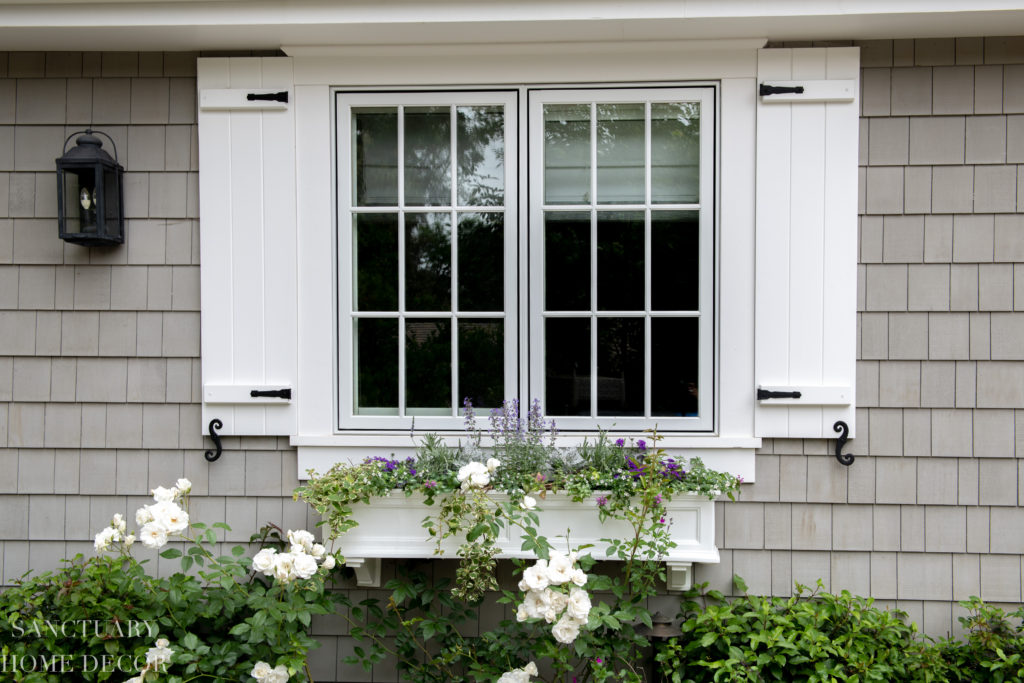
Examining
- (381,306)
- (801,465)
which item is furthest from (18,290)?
(801,465)

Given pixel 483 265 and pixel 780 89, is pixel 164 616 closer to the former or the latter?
pixel 483 265

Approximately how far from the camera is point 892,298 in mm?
2645

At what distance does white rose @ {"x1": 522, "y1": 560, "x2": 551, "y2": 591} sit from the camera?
2273 millimetres

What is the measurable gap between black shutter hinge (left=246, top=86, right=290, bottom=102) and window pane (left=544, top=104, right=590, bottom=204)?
988mm

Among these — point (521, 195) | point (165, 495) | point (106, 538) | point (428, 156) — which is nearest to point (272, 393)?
point (165, 495)

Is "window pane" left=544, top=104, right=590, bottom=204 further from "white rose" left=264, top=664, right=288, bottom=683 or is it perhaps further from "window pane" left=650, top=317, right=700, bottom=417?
"white rose" left=264, top=664, right=288, bottom=683

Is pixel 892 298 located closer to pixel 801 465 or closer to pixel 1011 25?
pixel 801 465

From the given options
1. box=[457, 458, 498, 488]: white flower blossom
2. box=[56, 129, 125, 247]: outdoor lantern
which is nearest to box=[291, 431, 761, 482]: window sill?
box=[457, 458, 498, 488]: white flower blossom

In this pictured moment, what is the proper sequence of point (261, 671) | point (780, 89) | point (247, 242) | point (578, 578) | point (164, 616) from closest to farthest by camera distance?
point (578, 578)
point (261, 671)
point (164, 616)
point (780, 89)
point (247, 242)

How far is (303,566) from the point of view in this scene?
229cm

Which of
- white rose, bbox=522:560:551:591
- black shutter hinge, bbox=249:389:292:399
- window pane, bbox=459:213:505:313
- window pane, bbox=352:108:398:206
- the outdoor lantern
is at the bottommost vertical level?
white rose, bbox=522:560:551:591

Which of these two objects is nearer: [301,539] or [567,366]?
[301,539]

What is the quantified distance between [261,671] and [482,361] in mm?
1302

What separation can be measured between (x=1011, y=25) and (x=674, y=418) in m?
1.81
